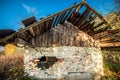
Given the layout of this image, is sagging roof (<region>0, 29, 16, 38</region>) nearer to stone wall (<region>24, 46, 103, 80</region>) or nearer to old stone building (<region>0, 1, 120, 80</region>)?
old stone building (<region>0, 1, 120, 80</region>)

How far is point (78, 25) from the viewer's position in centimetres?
928

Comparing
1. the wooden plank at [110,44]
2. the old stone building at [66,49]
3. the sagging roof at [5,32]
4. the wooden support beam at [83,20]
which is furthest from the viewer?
the wooden plank at [110,44]

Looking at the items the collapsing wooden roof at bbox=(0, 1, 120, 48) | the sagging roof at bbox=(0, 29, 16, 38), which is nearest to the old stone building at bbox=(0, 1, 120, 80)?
the collapsing wooden roof at bbox=(0, 1, 120, 48)

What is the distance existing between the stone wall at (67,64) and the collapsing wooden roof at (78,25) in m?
0.91

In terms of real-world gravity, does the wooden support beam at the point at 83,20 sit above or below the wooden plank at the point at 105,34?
above

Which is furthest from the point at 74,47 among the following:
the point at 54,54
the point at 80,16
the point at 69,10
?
the point at 69,10

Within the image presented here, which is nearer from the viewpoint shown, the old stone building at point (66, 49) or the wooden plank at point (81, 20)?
the wooden plank at point (81, 20)

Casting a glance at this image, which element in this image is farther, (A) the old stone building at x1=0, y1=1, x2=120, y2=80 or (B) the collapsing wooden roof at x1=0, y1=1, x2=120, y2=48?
(A) the old stone building at x1=0, y1=1, x2=120, y2=80

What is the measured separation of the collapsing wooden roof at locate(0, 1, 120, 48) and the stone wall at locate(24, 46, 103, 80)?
3.00 ft

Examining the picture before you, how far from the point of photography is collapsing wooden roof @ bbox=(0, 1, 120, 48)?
7176 mm

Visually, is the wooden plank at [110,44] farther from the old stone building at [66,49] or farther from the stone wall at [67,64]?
the stone wall at [67,64]

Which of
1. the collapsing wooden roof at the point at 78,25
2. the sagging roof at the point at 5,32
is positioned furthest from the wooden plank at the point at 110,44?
the sagging roof at the point at 5,32

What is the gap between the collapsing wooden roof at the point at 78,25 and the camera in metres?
7.18

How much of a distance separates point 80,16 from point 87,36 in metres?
1.81
